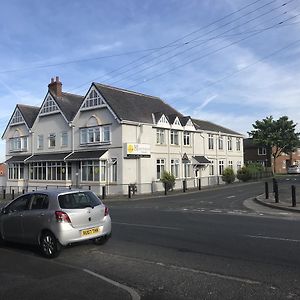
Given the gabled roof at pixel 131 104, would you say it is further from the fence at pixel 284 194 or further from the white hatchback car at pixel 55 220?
the white hatchback car at pixel 55 220

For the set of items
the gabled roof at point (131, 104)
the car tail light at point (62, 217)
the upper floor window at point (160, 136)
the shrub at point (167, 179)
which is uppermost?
the gabled roof at point (131, 104)

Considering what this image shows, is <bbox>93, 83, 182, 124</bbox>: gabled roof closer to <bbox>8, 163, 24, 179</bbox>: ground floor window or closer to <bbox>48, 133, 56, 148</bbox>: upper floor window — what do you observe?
<bbox>48, 133, 56, 148</bbox>: upper floor window

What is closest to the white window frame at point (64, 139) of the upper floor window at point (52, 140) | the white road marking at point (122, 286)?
the upper floor window at point (52, 140)

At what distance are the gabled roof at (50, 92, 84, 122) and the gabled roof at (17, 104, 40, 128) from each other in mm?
5048

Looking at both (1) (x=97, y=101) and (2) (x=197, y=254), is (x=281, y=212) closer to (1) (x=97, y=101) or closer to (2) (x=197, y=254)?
(2) (x=197, y=254)

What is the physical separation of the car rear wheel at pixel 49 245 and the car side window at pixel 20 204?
113 centimetres

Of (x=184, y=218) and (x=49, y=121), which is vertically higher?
(x=49, y=121)

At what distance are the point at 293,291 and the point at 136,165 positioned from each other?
31.5 m

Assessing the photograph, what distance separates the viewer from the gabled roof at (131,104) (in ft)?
124

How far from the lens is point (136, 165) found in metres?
37.6

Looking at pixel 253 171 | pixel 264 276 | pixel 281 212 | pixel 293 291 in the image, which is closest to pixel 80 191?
pixel 264 276

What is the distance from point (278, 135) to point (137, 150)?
39.0 metres

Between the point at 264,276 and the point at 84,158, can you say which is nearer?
the point at 264,276

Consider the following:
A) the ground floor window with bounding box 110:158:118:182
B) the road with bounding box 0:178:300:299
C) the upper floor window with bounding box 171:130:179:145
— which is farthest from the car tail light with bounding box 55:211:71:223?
the upper floor window with bounding box 171:130:179:145
